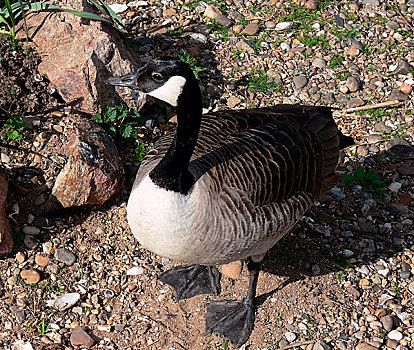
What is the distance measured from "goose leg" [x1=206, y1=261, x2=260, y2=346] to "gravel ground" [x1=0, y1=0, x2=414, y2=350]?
0.23 ft

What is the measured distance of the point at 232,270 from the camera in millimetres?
4984

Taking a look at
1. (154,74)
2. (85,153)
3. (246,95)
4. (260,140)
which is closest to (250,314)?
(260,140)

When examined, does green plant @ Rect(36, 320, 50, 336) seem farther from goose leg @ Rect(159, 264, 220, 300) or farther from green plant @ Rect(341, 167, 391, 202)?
green plant @ Rect(341, 167, 391, 202)

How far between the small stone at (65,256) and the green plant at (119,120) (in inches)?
50.3

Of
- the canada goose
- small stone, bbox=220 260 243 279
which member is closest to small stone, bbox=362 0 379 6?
the canada goose

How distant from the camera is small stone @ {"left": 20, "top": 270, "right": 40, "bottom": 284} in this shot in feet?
15.1

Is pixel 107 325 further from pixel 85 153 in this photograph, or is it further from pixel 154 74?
pixel 154 74

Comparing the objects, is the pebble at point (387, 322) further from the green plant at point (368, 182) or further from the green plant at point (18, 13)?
the green plant at point (18, 13)

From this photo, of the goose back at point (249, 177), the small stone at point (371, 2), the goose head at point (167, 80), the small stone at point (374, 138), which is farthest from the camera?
the small stone at point (371, 2)

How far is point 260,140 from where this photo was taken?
14.0ft

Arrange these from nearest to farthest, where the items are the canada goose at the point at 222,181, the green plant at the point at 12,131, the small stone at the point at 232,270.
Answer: the canada goose at the point at 222,181
the small stone at the point at 232,270
the green plant at the point at 12,131

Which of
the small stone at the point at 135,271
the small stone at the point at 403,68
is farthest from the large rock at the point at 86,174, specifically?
the small stone at the point at 403,68

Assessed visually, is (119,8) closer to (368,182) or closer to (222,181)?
(368,182)

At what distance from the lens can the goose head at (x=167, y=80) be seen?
3.36m
